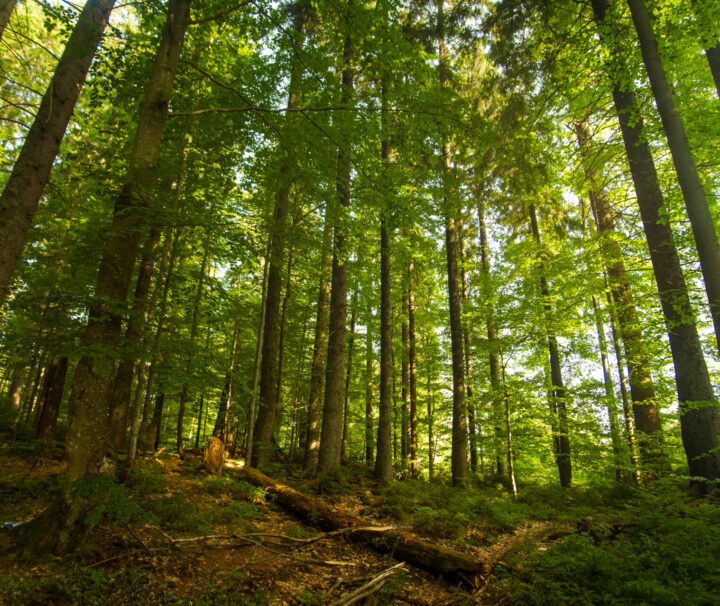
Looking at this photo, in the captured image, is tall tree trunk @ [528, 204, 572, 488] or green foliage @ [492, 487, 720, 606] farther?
tall tree trunk @ [528, 204, 572, 488]

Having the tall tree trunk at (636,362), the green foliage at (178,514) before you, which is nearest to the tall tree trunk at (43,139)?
the green foliage at (178,514)

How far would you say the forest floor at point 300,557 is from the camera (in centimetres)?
356

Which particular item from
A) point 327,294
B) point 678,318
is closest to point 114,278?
point 678,318

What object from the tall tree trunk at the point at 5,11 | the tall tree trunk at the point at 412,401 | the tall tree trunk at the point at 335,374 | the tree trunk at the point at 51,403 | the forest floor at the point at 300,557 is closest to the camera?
the forest floor at the point at 300,557

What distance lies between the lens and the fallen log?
4.75m

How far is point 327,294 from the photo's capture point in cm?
1390

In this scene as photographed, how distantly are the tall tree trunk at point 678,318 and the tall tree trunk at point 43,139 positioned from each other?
887 centimetres

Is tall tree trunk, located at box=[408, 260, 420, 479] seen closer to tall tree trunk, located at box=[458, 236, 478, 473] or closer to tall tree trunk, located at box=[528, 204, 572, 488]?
tall tree trunk, located at box=[458, 236, 478, 473]

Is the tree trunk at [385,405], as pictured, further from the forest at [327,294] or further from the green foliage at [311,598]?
the green foliage at [311,598]

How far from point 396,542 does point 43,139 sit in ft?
24.9

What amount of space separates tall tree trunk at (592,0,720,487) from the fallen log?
4159 millimetres

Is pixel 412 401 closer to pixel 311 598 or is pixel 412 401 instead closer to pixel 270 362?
pixel 270 362

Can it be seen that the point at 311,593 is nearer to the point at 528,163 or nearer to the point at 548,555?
the point at 548,555

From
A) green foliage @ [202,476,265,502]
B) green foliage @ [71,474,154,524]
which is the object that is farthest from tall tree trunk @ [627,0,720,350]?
green foliage @ [202,476,265,502]
